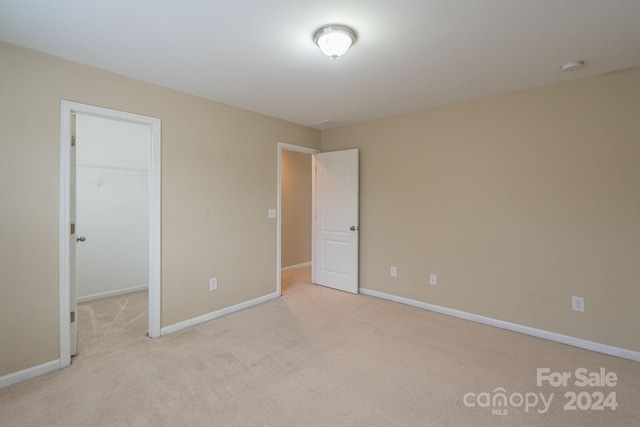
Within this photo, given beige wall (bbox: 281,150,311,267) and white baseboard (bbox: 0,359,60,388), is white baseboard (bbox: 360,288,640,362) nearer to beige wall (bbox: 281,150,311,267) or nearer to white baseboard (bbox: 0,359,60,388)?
beige wall (bbox: 281,150,311,267)

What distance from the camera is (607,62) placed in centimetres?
232

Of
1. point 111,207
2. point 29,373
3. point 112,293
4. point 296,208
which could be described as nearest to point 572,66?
point 296,208

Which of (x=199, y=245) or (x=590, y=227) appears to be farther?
(x=199, y=245)

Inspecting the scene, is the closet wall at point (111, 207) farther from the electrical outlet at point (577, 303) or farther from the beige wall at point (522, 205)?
the electrical outlet at point (577, 303)

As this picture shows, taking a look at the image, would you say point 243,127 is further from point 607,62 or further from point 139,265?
point 607,62

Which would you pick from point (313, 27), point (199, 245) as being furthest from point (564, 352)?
point (199, 245)

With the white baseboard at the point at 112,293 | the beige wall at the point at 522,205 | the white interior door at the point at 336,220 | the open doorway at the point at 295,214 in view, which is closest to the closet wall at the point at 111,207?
the white baseboard at the point at 112,293

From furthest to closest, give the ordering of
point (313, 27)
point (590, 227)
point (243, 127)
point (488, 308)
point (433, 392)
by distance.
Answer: point (243, 127), point (488, 308), point (590, 227), point (433, 392), point (313, 27)

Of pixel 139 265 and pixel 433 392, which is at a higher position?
pixel 139 265

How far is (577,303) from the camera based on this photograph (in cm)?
268

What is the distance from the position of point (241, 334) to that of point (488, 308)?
257 centimetres

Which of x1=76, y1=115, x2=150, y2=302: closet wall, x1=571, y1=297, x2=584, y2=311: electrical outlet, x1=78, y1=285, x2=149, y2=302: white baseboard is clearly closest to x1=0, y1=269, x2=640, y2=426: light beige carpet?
x1=571, y1=297, x2=584, y2=311: electrical outlet

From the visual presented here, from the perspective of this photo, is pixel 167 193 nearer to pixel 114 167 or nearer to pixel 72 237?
pixel 72 237

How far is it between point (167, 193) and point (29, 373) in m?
1.67
